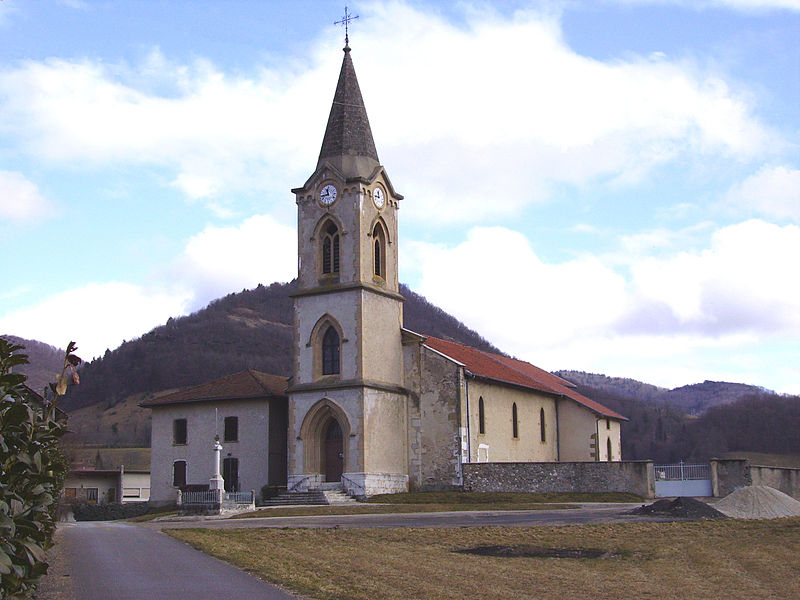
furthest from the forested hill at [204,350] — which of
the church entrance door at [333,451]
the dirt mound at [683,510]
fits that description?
the dirt mound at [683,510]

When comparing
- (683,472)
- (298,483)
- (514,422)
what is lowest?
(298,483)

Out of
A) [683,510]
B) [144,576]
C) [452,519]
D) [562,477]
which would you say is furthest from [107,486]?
[144,576]

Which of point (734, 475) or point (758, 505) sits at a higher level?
point (734, 475)

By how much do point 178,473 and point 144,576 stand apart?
1399 inches

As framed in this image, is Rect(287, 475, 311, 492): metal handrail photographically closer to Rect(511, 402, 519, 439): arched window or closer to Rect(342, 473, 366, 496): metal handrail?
Rect(342, 473, 366, 496): metal handrail

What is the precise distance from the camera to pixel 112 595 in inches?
548

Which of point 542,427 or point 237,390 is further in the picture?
point 542,427

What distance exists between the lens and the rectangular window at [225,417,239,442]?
160 feet

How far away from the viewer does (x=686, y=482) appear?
43.8 metres

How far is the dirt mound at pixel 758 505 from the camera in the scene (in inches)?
1139

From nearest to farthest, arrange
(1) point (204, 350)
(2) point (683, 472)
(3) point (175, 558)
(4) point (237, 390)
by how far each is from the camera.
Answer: (3) point (175, 558) < (2) point (683, 472) < (4) point (237, 390) < (1) point (204, 350)

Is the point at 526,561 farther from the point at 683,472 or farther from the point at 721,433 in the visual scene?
the point at 721,433

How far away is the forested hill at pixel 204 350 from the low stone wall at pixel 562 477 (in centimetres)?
7353

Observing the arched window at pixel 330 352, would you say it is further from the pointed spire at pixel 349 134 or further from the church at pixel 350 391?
the pointed spire at pixel 349 134
